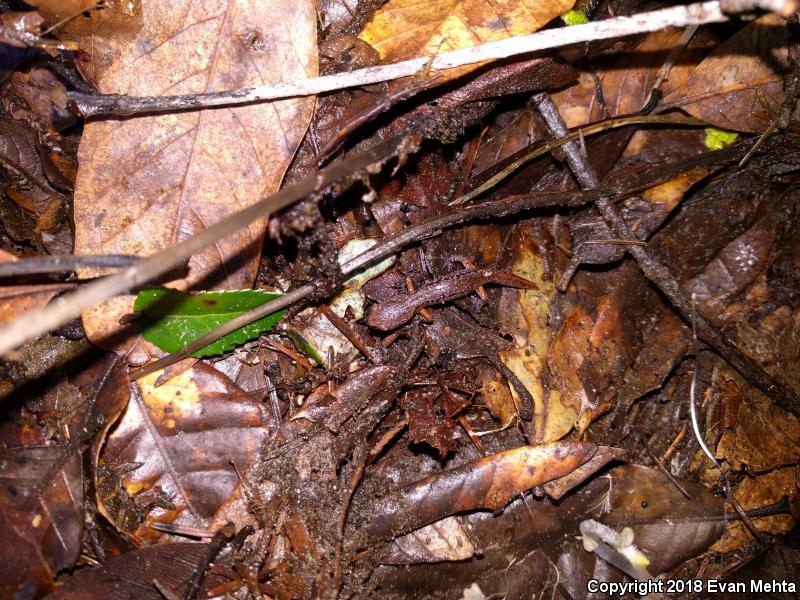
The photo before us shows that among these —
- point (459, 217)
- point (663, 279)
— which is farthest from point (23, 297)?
point (663, 279)

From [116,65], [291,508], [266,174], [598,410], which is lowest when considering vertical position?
[598,410]

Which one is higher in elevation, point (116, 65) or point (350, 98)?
point (116, 65)

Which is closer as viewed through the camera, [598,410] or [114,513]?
[114,513]

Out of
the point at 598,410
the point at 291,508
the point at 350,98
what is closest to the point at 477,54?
the point at 350,98

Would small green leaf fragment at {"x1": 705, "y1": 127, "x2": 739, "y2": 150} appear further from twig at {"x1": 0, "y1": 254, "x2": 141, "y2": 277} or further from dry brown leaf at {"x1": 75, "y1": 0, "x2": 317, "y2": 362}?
twig at {"x1": 0, "y1": 254, "x2": 141, "y2": 277}

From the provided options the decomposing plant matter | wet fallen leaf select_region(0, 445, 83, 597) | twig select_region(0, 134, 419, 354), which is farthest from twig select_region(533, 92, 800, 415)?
wet fallen leaf select_region(0, 445, 83, 597)

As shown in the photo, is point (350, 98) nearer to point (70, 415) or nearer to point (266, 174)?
point (266, 174)

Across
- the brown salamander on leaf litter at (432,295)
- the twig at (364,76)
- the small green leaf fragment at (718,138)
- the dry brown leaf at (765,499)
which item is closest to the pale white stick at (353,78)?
the twig at (364,76)
